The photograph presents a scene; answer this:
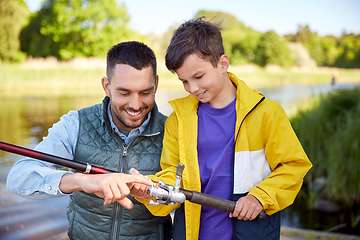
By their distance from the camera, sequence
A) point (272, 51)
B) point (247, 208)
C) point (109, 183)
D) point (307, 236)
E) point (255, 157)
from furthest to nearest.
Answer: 1. point (272, 51)
2. point (307, 236)
3. point (255, 157)
4. point (247, 208)
5. point (109, 183)

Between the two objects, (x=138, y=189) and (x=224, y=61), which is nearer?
(x=138, y=189)

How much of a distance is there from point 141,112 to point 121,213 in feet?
1.96

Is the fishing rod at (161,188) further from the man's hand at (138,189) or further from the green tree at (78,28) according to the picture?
the green tree at (78,28)

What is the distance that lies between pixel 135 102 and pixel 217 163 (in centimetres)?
56

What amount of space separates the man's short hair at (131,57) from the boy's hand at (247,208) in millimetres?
900

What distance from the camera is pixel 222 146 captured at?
67.5 inches

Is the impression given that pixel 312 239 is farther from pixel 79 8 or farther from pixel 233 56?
pixel 233 56

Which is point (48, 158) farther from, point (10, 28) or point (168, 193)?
point (10, 28)

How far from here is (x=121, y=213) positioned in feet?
6.05

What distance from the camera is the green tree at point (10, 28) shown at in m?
28.1

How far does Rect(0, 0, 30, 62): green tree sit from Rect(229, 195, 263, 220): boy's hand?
105 ft

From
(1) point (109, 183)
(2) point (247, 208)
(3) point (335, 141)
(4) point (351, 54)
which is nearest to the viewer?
(1) point (109, 183)

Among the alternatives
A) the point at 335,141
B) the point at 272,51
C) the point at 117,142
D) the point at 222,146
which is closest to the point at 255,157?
the point at 222,146

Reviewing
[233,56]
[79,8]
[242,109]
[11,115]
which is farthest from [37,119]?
[233,56]
